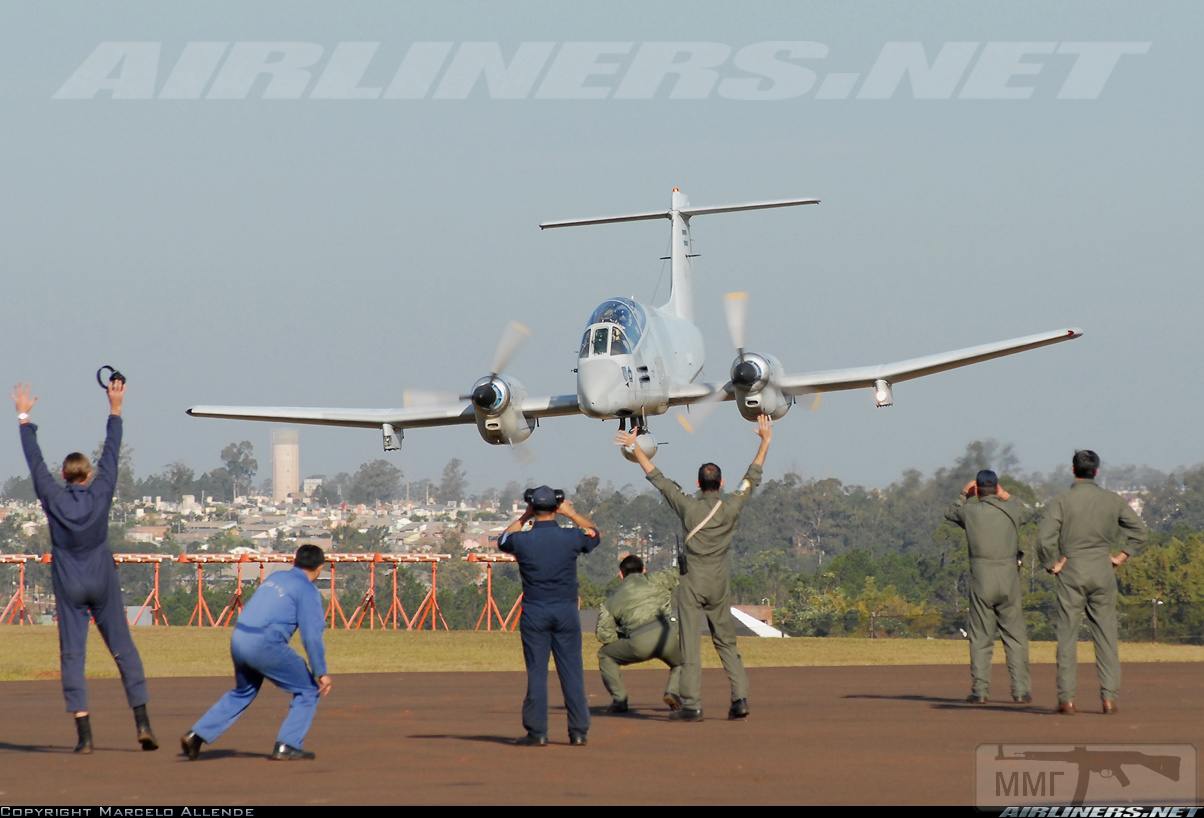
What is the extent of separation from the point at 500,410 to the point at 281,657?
88.4 ft

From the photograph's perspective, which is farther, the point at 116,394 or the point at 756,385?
the point at 756,385

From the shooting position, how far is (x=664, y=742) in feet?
43.9

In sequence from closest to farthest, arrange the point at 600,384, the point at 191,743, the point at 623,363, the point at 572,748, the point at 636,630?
1. the point at 191,743
2. the point at 572,748
3. the point at 636,630
4. the point at 600,384
5. the point at 623,363

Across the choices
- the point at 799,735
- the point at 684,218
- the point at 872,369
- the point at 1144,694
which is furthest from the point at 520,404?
the point at 799,735

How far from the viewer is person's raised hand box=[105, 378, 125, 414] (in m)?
13.1

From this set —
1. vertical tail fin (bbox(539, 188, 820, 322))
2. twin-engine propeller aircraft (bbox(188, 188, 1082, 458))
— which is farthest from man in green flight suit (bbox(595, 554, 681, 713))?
vertical tail fin (bbox(539, 188, 820, 322))

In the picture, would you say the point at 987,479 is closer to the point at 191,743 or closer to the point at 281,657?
the point at 281,657

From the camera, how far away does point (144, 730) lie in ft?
41.8

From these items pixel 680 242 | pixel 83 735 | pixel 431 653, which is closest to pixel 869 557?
pixel 680 242

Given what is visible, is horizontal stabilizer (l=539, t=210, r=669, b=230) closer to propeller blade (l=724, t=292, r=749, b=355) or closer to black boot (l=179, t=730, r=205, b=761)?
propeller blade (l=724, t=292, r=749, b=355)

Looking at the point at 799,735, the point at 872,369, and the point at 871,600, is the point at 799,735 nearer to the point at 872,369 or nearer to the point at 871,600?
the point at 872,369

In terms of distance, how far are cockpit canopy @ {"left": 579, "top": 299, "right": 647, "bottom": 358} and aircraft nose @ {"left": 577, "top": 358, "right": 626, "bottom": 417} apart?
10.9 inches

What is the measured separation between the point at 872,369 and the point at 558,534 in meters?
28.0

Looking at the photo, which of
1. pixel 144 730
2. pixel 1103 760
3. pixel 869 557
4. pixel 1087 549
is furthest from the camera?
pixel 869 557
